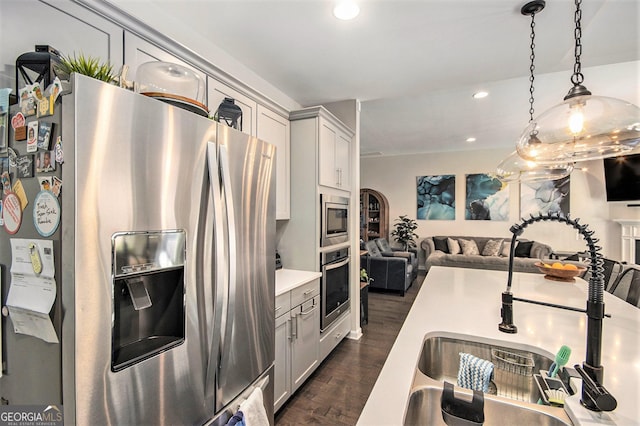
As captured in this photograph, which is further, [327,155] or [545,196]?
[545,196]

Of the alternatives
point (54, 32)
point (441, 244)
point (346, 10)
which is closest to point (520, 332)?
point (346, 10)

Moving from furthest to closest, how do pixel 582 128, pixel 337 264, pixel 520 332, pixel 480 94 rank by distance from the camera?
pixel 480 94
pixel 337 264
pixel 582 128
pixel 520 332

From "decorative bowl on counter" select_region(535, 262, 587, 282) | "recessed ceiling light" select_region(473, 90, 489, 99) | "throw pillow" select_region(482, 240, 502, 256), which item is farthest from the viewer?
"throw pillow" select_region(482, 240, 502, 256)

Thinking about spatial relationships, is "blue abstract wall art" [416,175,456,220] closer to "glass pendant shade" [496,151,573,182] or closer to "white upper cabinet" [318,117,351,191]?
"glass pendant shade" [496,151,573,182]

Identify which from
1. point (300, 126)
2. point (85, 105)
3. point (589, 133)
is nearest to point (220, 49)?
point (300, 126)

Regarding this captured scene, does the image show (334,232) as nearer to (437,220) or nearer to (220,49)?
(220,49)

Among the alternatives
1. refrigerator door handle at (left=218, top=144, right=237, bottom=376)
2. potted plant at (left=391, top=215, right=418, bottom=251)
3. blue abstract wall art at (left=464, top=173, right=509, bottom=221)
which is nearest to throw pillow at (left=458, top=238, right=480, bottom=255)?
blue abstract wall art at (left=464, top=173, right=509, bottom=221)

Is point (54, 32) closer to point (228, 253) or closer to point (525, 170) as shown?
point (228, 253)

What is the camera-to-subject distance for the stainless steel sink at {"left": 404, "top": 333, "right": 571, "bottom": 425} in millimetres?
779

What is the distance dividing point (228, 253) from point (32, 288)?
0.59 metres

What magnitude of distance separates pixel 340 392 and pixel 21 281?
2109 mm

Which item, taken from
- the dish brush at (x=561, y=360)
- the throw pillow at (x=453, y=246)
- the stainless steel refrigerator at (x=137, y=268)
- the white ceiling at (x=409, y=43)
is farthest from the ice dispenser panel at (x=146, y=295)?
the throw pillow at (x=453, y=246)

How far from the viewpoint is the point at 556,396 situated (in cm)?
81

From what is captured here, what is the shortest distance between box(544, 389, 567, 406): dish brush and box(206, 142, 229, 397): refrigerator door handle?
112 centimetres
